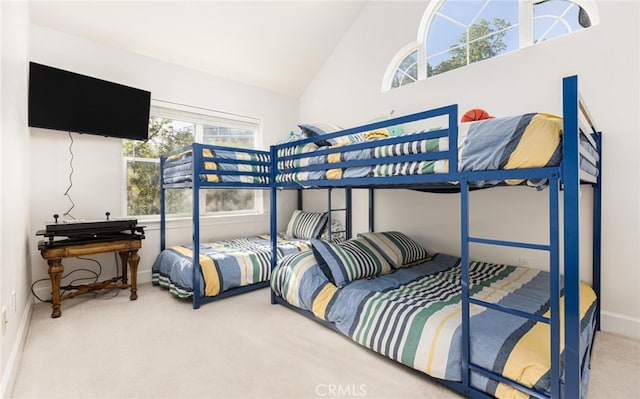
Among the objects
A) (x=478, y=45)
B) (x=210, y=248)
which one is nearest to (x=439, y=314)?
(x=210, y=248)

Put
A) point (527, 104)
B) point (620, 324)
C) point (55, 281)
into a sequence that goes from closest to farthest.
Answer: point (620, 324)
point (55, 281)
point (527, 104)

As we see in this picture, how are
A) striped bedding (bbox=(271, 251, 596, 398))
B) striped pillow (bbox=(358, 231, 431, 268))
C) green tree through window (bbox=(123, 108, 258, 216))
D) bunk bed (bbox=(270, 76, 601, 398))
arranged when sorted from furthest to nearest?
green tree through window (bbox=(123, 108, 258, 216)), striped pillow (bbox=(358, 231, 431, 268)), striped bedding (bbox=(271, 251, 596, 398)), bunk bed (bbox=(270, 76, 601, 398))

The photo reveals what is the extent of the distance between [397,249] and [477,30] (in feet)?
7.49

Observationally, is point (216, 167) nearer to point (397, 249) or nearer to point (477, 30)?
point (397, 249)

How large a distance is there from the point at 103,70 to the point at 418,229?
3.68m

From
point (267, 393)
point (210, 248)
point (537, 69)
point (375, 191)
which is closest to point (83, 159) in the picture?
point (210, 248)

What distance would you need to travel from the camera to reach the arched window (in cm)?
255

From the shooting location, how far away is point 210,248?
336cm

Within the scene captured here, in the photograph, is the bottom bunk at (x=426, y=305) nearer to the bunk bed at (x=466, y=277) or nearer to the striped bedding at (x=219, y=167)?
the bunk bed at (x=466, y=277)

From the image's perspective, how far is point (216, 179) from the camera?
2826 millimetres

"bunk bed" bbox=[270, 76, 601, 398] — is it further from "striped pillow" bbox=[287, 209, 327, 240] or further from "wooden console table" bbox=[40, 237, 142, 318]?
"wooden console table" bbox=[40, 237, 142, 318]

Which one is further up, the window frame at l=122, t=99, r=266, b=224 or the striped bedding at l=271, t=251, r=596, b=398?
the window frame at l=122, t=99, r=266, b=224

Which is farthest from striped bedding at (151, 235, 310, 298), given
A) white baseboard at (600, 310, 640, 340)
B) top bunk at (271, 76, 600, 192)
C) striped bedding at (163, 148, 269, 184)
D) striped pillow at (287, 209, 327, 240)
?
white baseboard at (600, 310, 640, 340)

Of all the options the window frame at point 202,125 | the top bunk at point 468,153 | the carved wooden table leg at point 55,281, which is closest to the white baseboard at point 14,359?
the carved wooden table leg at point 55,281
